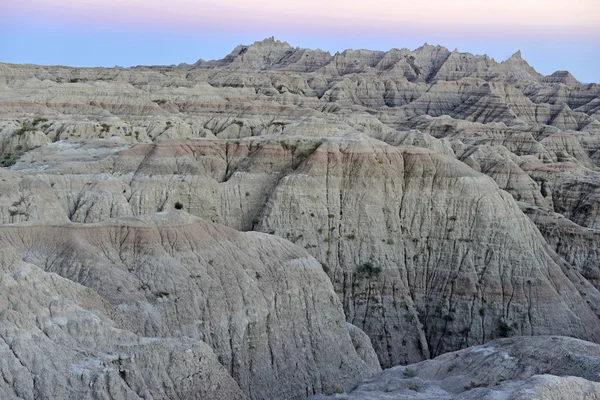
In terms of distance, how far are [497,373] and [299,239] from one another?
25.6 metres

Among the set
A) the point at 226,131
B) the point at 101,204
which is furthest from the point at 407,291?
the point at 226,131

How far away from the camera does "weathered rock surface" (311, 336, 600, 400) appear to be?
23.4m

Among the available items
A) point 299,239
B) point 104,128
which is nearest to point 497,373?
point 299,239

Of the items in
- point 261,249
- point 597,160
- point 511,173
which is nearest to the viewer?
point 261,249

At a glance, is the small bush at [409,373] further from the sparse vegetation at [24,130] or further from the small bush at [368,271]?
the sparse vegetation at [24,130]

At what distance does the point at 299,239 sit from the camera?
51500mm

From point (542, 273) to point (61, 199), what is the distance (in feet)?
103

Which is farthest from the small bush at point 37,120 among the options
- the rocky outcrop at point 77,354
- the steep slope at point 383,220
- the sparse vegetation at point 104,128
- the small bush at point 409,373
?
the small bush at point 409,373

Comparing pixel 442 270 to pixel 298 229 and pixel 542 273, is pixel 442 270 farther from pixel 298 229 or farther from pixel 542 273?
pixel 298 229

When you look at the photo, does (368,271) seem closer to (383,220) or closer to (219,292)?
(383,220)

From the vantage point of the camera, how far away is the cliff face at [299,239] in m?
32.0

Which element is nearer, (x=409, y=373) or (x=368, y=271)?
(x=409, y=373)

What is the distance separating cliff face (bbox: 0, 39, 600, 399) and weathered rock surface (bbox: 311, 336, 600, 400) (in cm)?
416

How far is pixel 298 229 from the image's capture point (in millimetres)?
51938
